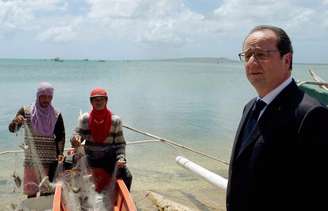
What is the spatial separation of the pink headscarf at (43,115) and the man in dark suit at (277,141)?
2.98m

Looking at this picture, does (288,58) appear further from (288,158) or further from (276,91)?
(288,158)

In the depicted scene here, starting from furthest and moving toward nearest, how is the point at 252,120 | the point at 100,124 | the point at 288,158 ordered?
the point at 100,124
the point at 252,120
the point at 288,158

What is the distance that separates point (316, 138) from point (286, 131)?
11cm

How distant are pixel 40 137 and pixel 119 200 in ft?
3.70

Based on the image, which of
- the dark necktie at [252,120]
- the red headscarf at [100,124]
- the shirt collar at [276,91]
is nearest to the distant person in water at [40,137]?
the red headscarf at [100,124]

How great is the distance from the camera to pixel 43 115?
431 cm

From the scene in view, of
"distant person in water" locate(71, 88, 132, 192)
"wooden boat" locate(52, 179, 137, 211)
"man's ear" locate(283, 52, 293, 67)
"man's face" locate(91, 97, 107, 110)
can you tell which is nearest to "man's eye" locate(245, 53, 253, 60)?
"man's ear" locate(283, 52, 293, 67)

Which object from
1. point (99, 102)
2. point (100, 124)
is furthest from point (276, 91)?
point (100, 124)

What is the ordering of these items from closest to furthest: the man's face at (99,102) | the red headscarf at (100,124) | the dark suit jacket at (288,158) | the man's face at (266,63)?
the dark suit jacket at (288,158) → the man's face at (266,63) → the man's face at (99,102) → the red headscarf at (100,124)

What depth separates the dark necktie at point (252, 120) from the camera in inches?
65.4

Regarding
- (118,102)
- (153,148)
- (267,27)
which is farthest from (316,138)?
(118,102)

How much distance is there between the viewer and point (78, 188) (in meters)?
4.33

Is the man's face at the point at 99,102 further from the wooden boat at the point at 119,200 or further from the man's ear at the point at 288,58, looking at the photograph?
the man's ear at the point at 288,58

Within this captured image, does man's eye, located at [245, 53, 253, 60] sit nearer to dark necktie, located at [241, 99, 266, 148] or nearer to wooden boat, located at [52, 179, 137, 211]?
dark necktie, located at [241, 99, 266, 148]
